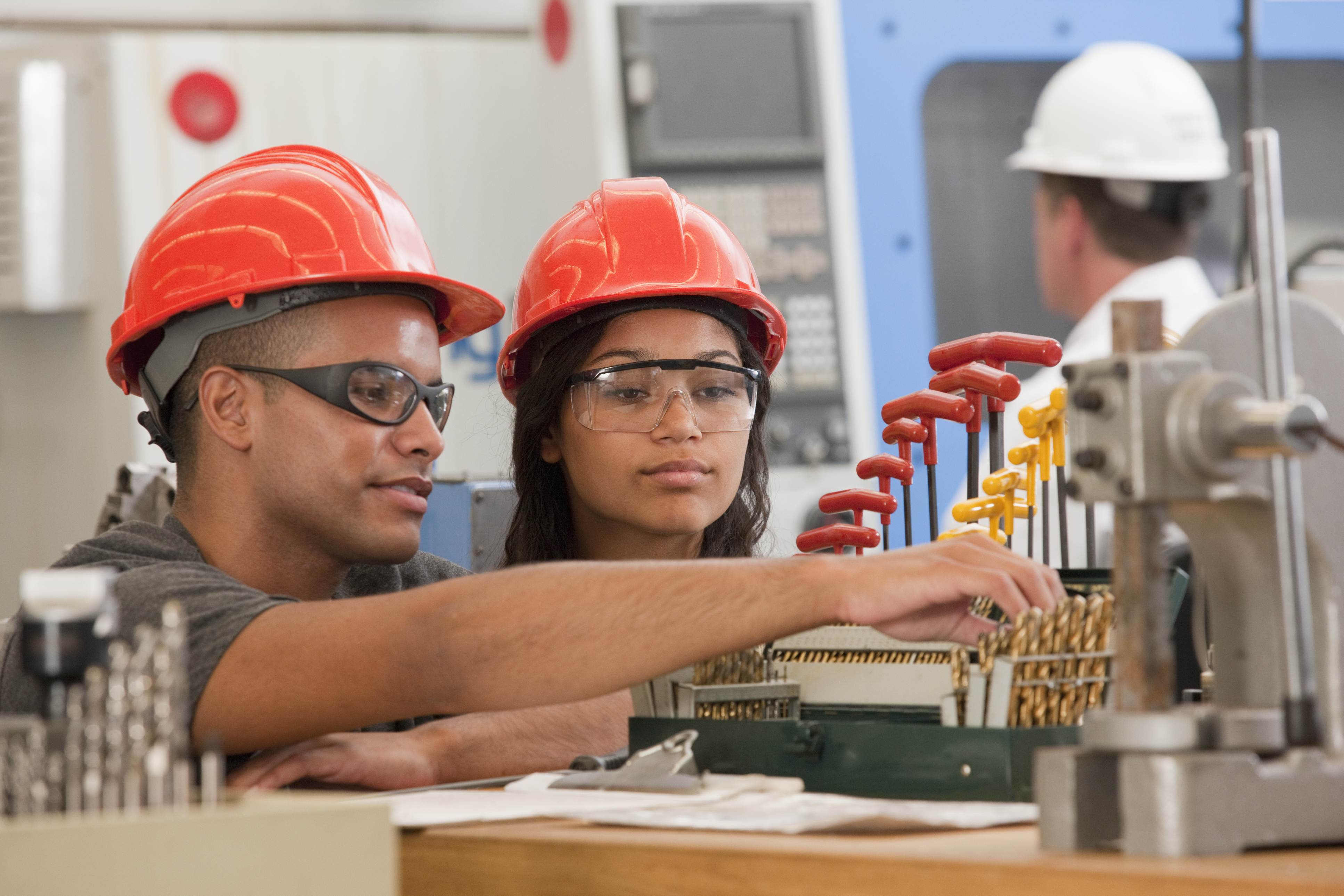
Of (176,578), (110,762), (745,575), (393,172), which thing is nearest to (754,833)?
(745,575)

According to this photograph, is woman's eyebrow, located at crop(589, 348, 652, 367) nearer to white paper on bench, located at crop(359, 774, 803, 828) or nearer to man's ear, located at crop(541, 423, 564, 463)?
man's ear, located at crop(541, 423, 564, 463)

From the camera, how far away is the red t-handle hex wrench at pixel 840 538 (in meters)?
1.94

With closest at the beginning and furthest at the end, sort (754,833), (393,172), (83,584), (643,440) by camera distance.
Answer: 1. (83,584)
2. (754,833)
3. (643,440)
4. (393,172)

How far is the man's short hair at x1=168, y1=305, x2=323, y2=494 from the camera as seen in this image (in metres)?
2.02

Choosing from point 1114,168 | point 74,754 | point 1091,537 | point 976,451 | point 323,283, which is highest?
point 1114,168

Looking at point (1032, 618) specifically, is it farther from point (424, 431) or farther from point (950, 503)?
point (950, 503)

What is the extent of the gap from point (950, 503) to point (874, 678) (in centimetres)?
256

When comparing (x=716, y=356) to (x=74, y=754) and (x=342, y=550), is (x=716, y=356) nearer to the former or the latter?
(x=342, y=550)

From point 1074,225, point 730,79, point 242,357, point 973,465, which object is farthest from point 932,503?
point 1074,225

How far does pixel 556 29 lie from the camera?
3867 millimetres

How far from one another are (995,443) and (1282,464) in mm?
756

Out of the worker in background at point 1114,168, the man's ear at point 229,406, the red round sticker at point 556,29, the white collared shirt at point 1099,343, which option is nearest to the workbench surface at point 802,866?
the man's ear at point 229,406

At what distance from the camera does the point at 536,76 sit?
3971mm

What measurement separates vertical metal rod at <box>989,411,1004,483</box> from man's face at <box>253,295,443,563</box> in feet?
2.18
